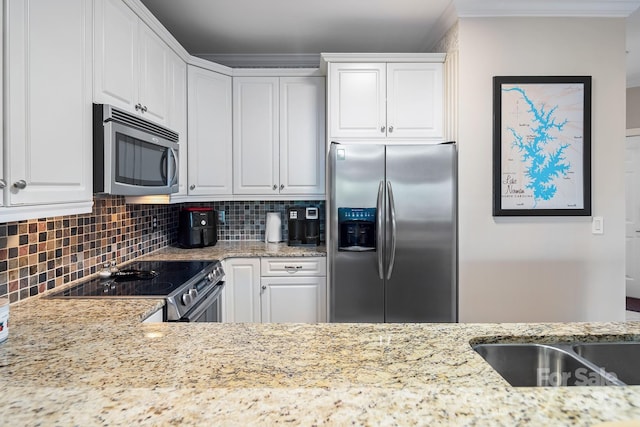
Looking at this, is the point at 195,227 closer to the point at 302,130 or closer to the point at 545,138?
the point at 302,130

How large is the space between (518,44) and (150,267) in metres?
2.82

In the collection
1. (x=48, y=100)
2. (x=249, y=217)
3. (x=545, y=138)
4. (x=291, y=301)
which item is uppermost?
(x=545, y=138)

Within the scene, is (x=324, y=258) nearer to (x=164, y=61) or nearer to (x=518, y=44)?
(x=164, y=61)

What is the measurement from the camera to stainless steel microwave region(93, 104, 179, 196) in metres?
1.59

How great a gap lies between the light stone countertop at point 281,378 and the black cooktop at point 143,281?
1.63ft

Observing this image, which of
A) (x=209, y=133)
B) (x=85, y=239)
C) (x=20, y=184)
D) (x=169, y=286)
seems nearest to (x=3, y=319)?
(x=20, y=184)

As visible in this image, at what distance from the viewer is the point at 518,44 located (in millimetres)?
2594

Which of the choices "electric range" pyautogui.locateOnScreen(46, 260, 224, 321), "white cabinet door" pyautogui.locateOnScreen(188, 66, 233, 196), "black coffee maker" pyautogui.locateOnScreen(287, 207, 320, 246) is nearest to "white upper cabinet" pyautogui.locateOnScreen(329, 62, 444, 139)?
"black coffee maker" pyautogui.locateOnScreen(287, 207, 320, 246)

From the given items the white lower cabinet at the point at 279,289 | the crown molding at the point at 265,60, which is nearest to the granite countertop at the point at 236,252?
the white lower cabinet at the point at 279,289

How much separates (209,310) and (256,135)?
5.01 feet

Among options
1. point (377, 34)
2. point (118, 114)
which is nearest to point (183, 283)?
point (118, 114)

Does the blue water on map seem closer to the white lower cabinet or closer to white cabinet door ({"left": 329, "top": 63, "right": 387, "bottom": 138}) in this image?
white cabinet door ({"left": 329, "top": 63, "right": 387, "bottom": 138})

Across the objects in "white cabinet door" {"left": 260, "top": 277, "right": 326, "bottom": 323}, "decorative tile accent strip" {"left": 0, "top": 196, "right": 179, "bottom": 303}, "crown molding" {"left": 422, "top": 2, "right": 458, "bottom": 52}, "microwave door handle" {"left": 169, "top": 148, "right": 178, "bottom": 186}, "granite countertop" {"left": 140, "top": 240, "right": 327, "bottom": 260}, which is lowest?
Result: "white cabinet door" {"left": 260, "top": 277, "right": 326, "bottom": 323}

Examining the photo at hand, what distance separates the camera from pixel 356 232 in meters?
2.65
